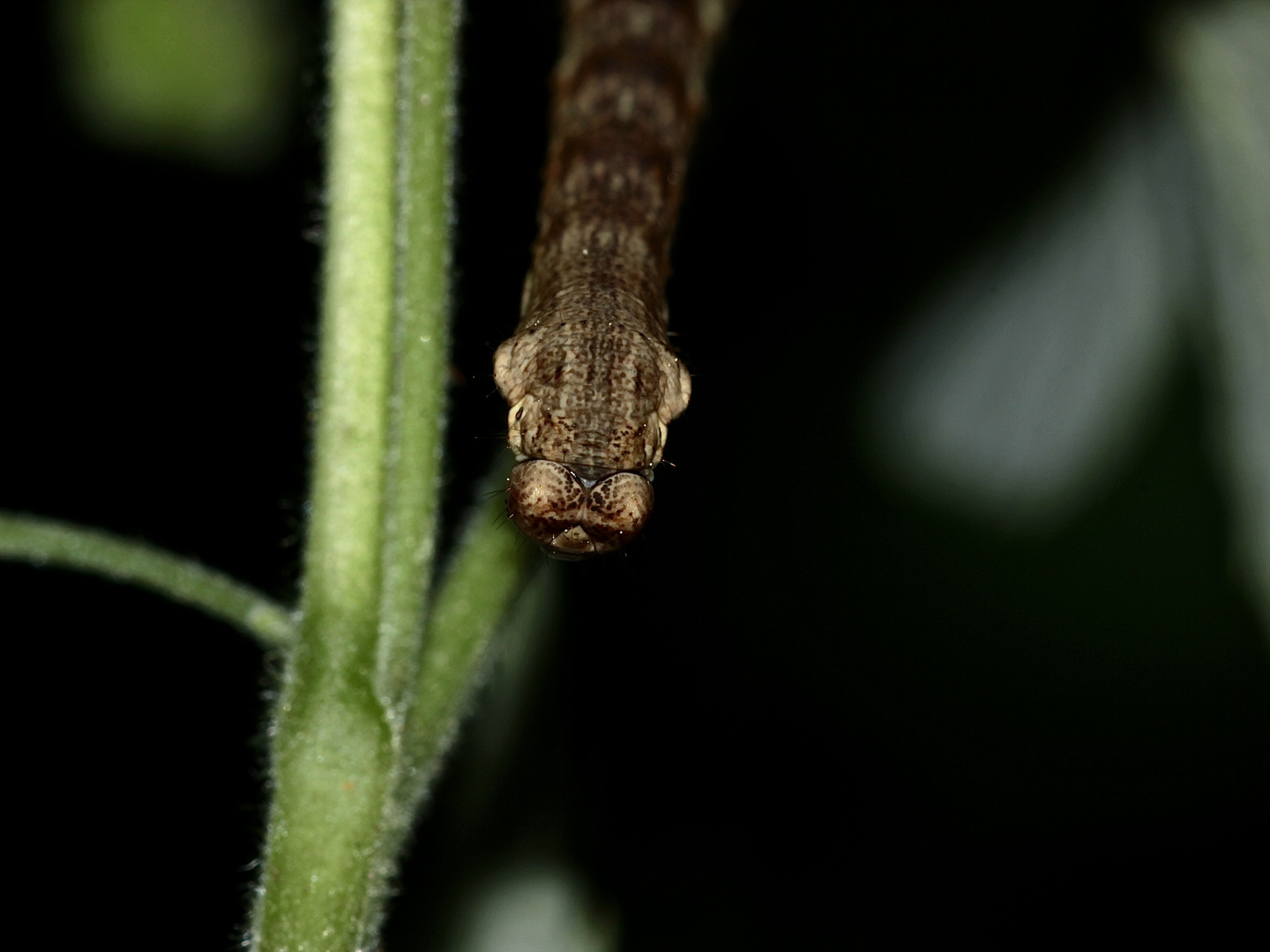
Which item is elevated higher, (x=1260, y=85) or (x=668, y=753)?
(x=1260, y=85)

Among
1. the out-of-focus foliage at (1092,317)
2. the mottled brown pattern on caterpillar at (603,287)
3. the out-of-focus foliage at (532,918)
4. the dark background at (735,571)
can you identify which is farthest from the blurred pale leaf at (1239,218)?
the out-of-focus foliage at (532,918)

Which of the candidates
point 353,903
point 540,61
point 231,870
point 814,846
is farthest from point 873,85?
point 353,903

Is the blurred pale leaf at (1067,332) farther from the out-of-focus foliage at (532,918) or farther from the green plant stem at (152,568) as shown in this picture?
the green plant stem at (152,568)

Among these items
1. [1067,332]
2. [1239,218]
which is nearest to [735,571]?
[1067,332]

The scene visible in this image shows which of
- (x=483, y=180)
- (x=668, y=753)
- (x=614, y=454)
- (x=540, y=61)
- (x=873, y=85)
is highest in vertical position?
(x=873, y=85)

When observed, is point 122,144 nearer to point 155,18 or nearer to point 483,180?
point 155,18

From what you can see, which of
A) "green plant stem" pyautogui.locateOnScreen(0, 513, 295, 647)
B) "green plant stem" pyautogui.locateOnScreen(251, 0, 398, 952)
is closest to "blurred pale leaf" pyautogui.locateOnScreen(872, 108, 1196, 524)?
"green plant stem" pyautogui.locateOnScreen(251, 0, 398, 952)

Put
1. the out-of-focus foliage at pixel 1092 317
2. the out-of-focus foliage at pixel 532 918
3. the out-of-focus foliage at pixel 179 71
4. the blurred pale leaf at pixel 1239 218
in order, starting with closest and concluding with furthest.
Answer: the out-of-focus foliage at pixel 532 918
the out-of-focus foliage at pixel 179 71
the blurred pale leaf at pixel 1239 218
the out-of-focus foliage at pixel 1092 317
